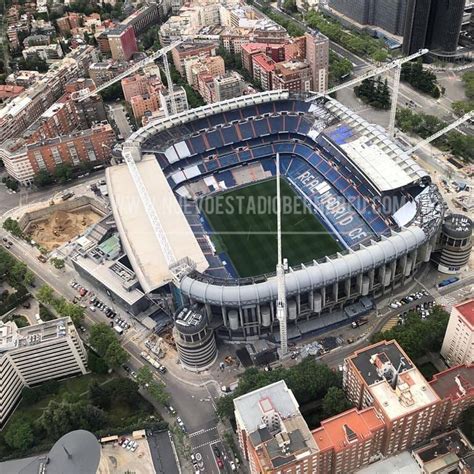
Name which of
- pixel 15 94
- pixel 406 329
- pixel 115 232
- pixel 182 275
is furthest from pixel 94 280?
pixel 15 94

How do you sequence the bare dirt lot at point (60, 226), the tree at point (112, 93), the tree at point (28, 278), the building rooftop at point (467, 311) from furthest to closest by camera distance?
the tree at point (112, 93), the bare dirt lot at point (60, 226), the tree at point (28, 278), the building rooftop at point (467, 311)

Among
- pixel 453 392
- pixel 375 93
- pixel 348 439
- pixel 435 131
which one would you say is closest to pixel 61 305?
pixel 348 439

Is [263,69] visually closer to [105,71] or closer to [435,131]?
[105,71]

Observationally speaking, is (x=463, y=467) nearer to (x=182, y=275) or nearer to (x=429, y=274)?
(x=429, y=274)

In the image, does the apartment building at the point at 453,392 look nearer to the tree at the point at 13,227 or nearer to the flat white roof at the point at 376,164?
the flat white roof at the point at 376,164

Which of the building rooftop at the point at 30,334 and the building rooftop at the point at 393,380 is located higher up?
the building rooftop at the point at 393,380

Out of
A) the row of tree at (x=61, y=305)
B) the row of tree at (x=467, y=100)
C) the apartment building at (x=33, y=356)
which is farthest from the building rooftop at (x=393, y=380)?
the row of tree at (x=467, y=100)

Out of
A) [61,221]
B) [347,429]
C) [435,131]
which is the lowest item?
[61,221]
